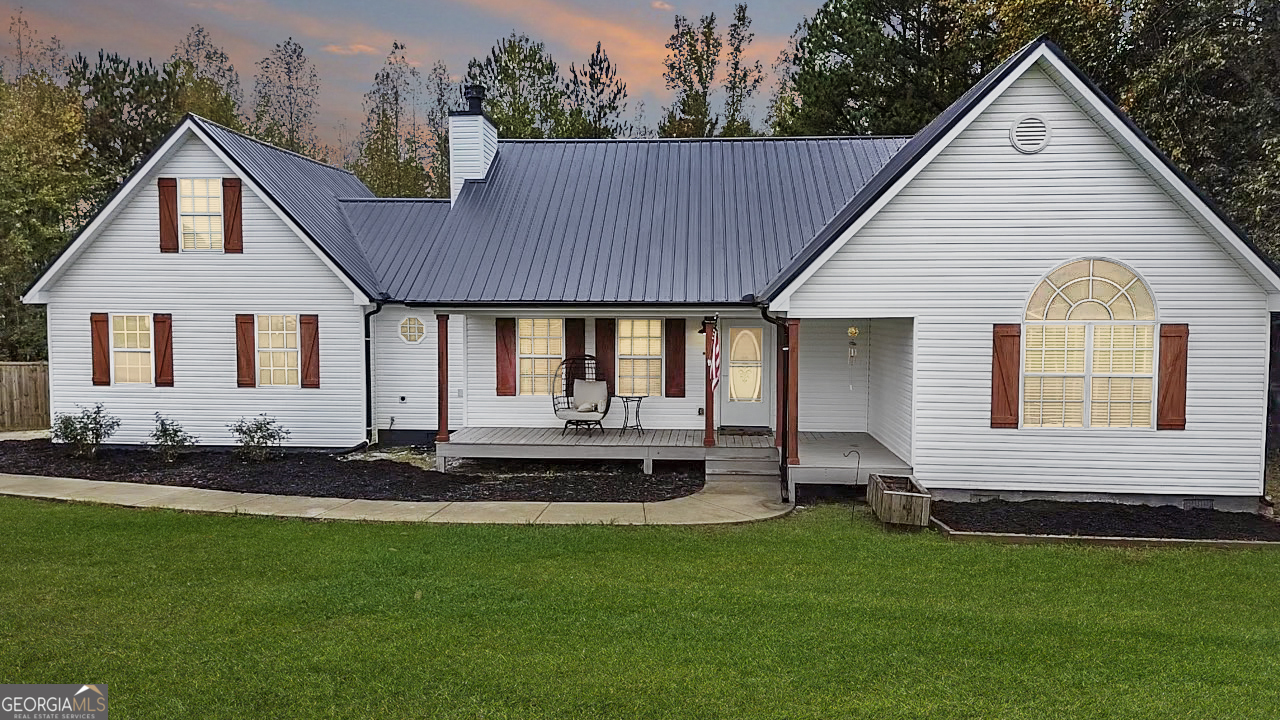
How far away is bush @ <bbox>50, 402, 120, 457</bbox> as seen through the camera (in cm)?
1359

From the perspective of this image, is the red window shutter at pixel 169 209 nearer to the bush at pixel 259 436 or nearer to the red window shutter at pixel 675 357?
the bush at pixel 259 436

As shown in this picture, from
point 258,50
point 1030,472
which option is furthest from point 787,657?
point 258,50

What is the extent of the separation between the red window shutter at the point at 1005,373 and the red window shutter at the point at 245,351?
12092 millimetres

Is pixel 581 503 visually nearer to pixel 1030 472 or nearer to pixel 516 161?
pixel 1030 472

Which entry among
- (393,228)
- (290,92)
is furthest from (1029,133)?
(290,92)

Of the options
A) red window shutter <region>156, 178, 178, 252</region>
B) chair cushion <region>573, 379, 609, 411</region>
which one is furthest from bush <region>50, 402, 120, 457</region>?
chair cushion <region>573, 379, 609, 411</region>

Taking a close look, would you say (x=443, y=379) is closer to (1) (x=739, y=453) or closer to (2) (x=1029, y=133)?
(1) (x=739, y=453)

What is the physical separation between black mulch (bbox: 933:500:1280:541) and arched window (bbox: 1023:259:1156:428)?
3.60 feet

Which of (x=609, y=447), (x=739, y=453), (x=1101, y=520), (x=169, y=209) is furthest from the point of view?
(x=169, y=209)

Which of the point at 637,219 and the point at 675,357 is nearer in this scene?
the point at 675,357

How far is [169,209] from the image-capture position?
1409 centimetres

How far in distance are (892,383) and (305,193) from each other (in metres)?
11.2

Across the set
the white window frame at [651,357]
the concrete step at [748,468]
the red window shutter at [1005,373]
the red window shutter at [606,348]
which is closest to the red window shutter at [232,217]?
the red window shutter at [606,348]

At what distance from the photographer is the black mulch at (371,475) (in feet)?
36.7
